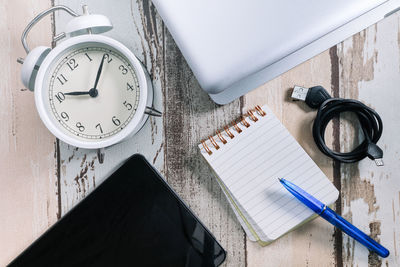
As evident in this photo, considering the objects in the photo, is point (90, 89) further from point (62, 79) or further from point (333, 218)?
point (333, 218)

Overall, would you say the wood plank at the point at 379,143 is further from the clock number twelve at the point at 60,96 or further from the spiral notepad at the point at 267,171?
the clock number twelve at the point at 60,96

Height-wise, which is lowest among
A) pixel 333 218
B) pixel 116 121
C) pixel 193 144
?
pixel 333 218

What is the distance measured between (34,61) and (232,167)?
33 cm

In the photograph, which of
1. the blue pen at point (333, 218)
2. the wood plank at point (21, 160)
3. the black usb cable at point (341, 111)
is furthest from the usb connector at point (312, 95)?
the wood plank at point (21, 160)

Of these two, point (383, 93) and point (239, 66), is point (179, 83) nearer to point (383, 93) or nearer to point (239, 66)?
point (239, 66)

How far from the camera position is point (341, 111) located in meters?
0.57

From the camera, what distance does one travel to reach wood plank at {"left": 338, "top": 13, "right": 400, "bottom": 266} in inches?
23.3

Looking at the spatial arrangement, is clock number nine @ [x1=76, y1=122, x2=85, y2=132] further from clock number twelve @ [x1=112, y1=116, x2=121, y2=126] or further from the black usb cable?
the black usb cable

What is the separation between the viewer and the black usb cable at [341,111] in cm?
56

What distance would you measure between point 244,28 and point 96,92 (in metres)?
0.21

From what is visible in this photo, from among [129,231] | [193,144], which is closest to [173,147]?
[193,144]

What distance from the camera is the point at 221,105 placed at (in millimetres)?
605

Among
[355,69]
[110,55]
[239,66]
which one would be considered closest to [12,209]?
[110,55]

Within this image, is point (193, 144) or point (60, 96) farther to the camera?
point (193, 144)
